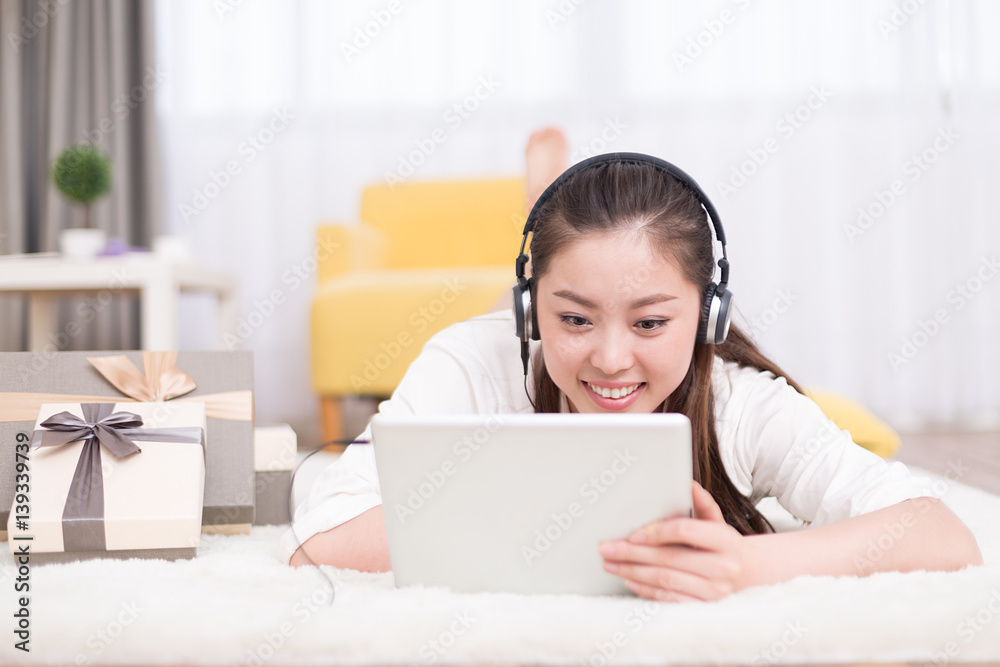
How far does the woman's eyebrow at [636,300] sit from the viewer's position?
85 centimetres

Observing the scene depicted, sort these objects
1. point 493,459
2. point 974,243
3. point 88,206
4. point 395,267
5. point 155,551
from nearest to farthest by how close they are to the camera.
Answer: point 493,459 → point 155,551 → point 88,206 → point 395,267 → point 974,243

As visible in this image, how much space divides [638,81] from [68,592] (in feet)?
8.84

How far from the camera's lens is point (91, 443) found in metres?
0.97

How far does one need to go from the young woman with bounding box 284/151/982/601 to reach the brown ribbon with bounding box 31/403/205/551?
21cm

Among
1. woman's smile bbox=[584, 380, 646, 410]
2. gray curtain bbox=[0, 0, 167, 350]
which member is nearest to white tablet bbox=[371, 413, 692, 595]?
woman's smile bbox=[584, 380, 646, 410]

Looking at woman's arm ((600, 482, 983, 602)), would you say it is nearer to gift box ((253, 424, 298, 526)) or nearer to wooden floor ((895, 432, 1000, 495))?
gift box ((253, 424, 298, 526))

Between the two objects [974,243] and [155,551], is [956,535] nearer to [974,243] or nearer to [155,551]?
[155,551]

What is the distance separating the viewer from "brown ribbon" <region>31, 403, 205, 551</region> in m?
0.91

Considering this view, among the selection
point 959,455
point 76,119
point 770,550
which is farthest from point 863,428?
point 76,119

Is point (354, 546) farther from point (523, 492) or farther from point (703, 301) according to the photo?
point (703, 301)

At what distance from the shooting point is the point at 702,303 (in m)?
0.94

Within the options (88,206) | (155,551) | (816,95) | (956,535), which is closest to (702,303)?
(956,535)

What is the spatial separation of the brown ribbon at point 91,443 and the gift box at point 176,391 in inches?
2.0

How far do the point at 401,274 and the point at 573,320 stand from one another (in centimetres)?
157
